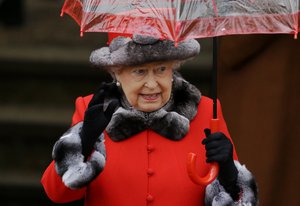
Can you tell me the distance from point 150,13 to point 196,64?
2.62 m

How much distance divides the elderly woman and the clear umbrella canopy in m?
0.21

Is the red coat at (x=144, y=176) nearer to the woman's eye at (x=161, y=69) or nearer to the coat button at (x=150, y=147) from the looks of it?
the coat button at (x=150, y=147)

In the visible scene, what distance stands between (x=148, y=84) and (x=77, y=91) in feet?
8.45

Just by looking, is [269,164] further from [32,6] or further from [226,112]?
[32,6]

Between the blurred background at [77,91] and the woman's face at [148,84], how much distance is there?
1.05 meters

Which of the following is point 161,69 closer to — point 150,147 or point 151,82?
point 151,82

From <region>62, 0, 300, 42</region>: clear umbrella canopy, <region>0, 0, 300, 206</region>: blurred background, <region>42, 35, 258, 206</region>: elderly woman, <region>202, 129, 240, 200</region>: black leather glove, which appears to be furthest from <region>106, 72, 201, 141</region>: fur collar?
<region>0, 0, 300, 206</region>: blurred background

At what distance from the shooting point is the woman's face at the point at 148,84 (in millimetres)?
4137


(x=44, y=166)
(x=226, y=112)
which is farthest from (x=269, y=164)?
(x=44, y=166)

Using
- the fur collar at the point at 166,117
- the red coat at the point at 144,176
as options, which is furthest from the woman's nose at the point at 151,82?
the red coat at the point at 144,176

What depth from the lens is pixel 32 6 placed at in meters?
7.62

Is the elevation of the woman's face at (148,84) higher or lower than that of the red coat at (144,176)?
higher

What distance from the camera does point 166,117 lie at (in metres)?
4.25

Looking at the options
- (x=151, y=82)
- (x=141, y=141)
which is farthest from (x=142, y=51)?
(x=141, y=141)
